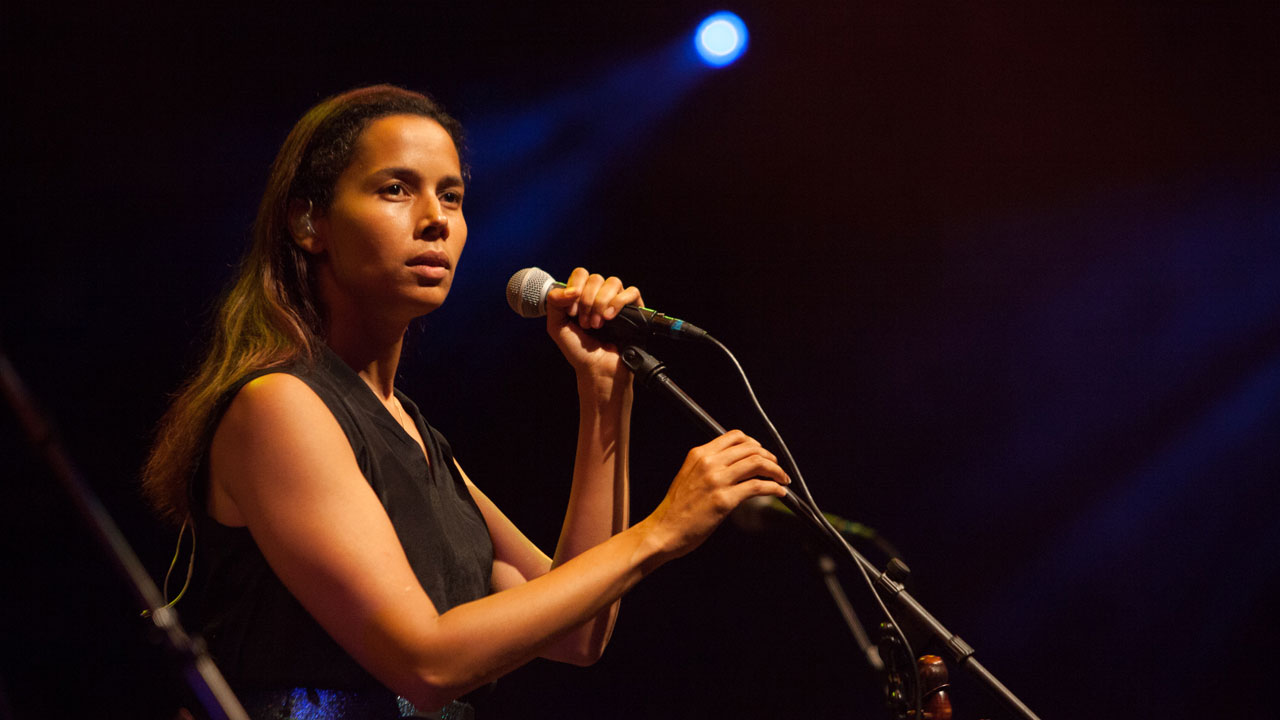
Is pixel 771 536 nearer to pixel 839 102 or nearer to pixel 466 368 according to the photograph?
pixel 466 368

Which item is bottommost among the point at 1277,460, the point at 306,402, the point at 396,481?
the point at 1277,460

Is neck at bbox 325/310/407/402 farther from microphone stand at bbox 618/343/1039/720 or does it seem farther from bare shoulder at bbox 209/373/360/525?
microphone stand at bbox 618/343/1039/720

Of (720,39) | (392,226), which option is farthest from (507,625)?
(720,39)

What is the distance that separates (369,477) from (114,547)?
0.76m

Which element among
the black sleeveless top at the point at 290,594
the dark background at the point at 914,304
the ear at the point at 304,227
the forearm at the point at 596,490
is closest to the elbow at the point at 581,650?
the forearm at the point at 596,490

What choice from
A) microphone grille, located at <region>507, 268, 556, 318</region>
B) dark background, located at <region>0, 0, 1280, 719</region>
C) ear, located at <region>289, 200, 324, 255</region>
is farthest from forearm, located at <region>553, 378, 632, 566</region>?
dark background, located at <region>0, 0, 1280, 719</region>

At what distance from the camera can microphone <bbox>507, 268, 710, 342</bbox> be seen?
60.2 inches

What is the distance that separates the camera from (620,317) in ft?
5.29

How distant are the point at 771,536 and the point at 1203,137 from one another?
3.48 m

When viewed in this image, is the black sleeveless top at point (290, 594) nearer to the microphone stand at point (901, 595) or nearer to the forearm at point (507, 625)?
the forearm at point (507, 625)

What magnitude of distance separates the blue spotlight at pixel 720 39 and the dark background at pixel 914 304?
0.06 metres

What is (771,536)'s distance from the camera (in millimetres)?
1407

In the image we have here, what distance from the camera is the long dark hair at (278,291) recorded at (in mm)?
1634

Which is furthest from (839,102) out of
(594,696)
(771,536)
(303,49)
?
(771,536)
